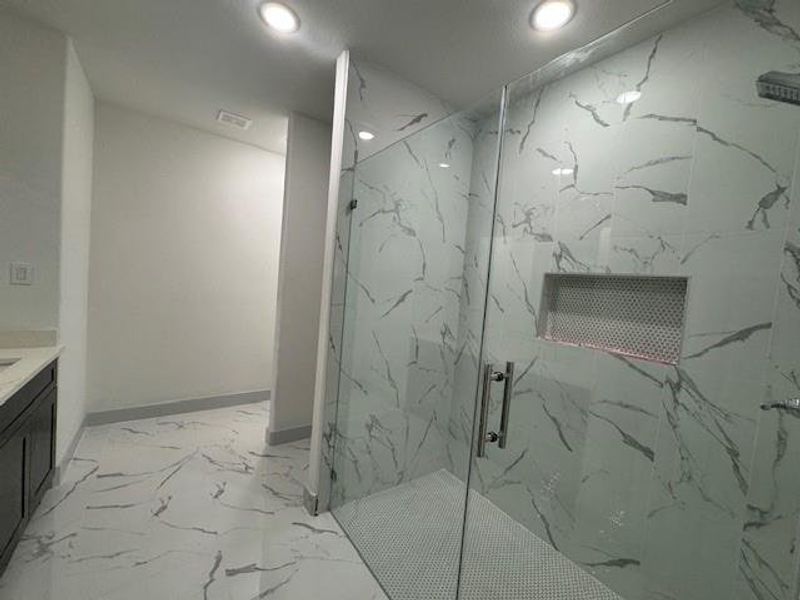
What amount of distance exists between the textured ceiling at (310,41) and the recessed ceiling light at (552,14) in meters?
0.04

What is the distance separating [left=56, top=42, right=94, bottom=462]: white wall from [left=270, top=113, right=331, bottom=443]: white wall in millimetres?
1163

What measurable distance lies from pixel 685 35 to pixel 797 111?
61 cm

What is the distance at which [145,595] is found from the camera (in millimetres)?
1349

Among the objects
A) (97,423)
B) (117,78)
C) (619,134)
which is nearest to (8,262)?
(117,78)

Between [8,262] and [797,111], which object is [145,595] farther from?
[797,111]

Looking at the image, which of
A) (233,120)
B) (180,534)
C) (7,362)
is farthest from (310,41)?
(180,534)

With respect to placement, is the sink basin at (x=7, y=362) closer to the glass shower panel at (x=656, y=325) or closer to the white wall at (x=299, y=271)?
the white wall at (x=299, y=271)

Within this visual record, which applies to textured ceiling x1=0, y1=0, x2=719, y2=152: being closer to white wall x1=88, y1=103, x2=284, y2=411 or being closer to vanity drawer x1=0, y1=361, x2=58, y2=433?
white wall x1=88, y1=103, x2=284, y2=411

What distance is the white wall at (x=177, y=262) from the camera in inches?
106

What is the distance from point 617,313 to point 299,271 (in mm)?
2042

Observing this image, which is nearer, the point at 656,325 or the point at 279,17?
the point at 656,325

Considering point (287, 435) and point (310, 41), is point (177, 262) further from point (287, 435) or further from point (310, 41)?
point (310, 41)

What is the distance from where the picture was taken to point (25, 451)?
1.44m

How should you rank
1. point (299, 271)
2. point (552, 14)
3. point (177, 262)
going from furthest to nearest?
point (177, 262)
point (299, 271)
point (552, 14)
